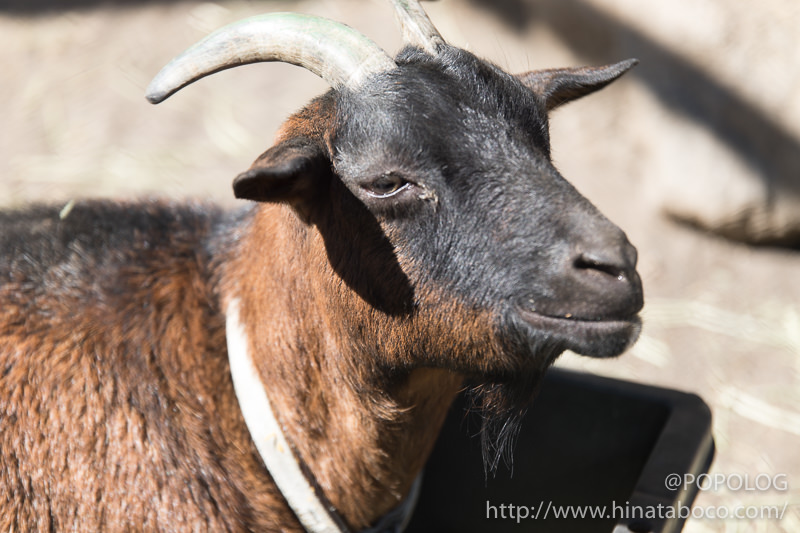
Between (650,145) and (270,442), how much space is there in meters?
4.58

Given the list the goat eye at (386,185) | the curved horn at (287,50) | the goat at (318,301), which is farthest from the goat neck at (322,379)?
the curved horn at (287,50)

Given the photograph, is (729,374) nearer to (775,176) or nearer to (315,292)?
(775,176)

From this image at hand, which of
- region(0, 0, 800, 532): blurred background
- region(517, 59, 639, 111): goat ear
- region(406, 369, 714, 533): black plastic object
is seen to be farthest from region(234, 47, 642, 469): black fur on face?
region(0, 0, 800, 532): blurred background

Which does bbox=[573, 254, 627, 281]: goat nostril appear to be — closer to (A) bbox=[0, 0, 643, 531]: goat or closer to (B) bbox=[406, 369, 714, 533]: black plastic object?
(A) bbox=[0, 0, 643, 531]: goat

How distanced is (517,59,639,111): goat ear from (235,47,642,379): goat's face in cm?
40

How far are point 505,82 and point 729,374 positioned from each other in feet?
11.6

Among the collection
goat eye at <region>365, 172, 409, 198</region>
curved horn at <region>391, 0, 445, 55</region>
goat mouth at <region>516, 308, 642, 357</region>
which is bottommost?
goat mouth at <region>516, 308, 642, 357</region>

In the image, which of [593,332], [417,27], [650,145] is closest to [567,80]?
[417,27]

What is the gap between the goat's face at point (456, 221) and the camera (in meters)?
2.31

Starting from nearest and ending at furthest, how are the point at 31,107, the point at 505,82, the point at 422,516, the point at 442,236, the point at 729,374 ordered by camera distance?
the point at 442,236 → the point at 505,82 → the point at 422,516 → the point at 729,374 → the point at 31,107

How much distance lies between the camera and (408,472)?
3.14 meters

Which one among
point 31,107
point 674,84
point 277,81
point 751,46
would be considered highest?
point 751,46

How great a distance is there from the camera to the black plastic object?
3.55 metres

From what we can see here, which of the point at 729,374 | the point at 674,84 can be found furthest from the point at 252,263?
the point at 674,84
